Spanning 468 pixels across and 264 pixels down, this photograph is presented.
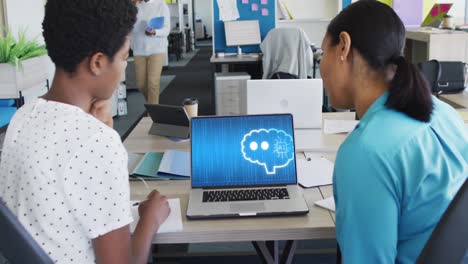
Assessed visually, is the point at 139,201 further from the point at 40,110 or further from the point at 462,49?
the point at 462,49

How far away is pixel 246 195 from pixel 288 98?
3.05ft

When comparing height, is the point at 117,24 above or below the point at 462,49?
above

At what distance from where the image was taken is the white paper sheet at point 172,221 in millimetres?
1363

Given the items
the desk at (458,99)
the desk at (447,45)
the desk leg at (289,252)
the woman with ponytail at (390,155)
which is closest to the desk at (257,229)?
the woman with ponytail at (390,155)

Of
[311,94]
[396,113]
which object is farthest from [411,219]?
[311,94]

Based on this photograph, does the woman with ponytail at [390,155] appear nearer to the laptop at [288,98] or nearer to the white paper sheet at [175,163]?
the white paper sheet at [175,163]

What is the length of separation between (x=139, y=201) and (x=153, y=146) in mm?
671

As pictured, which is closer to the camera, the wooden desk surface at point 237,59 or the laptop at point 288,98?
the laptop at point 288,98

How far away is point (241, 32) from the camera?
6.16 m

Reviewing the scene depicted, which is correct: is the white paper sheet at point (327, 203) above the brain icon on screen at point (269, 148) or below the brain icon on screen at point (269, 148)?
below

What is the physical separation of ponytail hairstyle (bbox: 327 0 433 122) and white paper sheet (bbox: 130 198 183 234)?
2.08ft

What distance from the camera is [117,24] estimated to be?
1038 millimetres

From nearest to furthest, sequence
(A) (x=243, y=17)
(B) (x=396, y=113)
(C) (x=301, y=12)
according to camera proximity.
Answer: (B) (x=396, y=113) → (A) (x=243, y=17) → (C) (x=301, y=12)

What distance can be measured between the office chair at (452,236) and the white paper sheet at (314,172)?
0.79m
